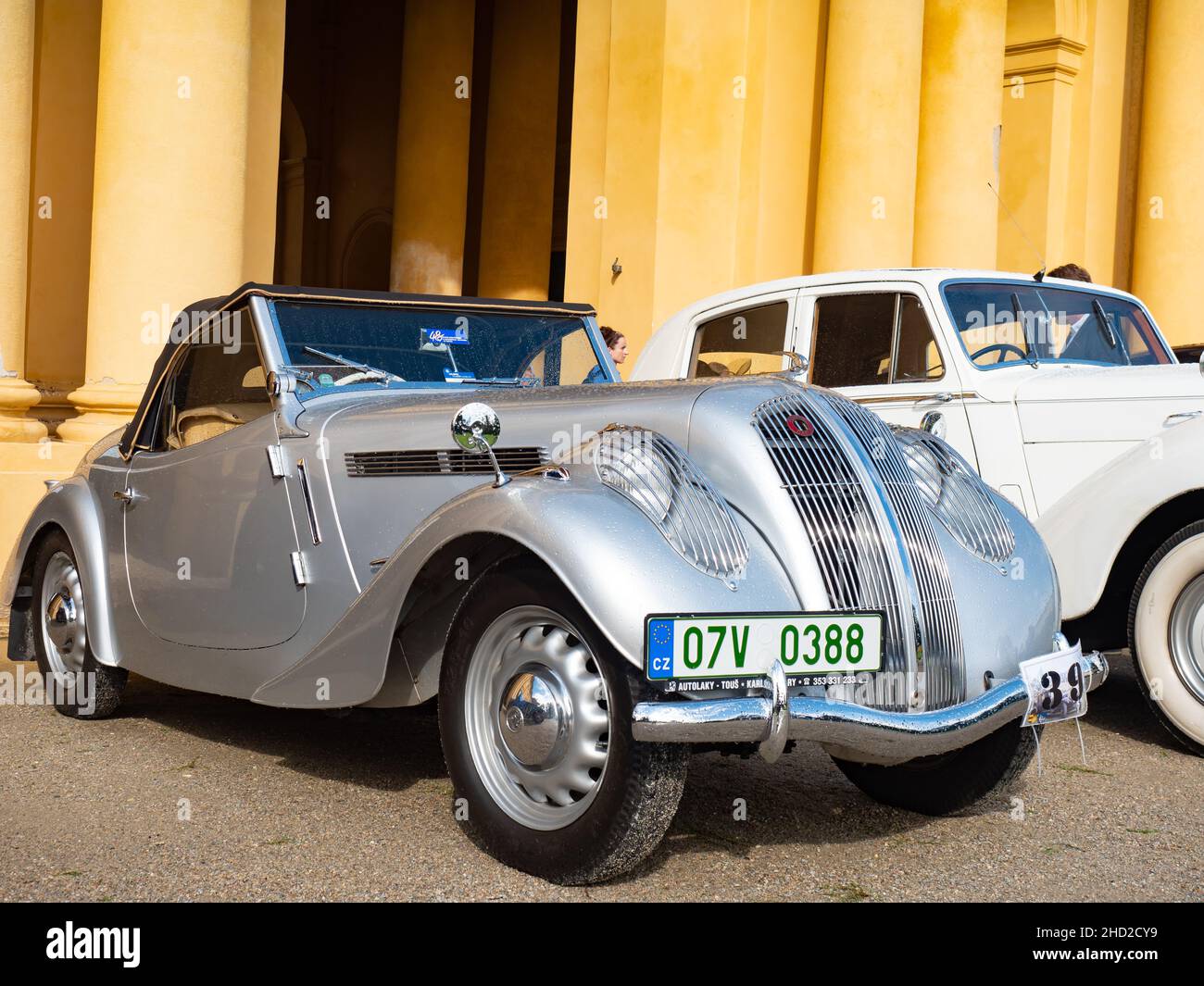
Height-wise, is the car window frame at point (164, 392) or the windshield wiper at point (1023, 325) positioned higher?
the windshield wiper at point (1023, 325)

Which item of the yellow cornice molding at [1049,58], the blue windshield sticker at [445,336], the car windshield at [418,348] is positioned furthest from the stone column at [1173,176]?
the blue windshield sticker at [445,336]

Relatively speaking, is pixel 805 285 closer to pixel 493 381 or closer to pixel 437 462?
pixel 493 381

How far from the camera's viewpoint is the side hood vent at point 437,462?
3539 millimetres

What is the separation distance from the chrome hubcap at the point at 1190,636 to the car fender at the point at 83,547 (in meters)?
3.64

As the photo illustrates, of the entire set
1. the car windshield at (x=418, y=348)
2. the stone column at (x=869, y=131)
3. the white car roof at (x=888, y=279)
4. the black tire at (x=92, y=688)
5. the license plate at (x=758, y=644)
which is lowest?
the black tire at (x=92, y=688)

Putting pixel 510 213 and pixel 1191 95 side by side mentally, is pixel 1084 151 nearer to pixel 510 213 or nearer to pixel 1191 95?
pixel 1191 95

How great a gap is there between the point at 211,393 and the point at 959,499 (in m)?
2.57

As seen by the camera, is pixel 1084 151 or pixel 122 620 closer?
pixel 122 620

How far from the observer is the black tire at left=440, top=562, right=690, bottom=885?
108 inches

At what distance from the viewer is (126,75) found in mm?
7234

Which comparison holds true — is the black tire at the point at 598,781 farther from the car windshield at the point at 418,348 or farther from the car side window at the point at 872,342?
the car side window at the point at 872,342

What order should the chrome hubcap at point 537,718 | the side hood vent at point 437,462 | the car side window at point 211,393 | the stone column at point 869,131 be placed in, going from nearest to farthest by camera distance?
the chrome hubcap at point 537,718 → the side hood vent at point 437,462 → the car side window at point 211,393 → the stone column at point 869,131
